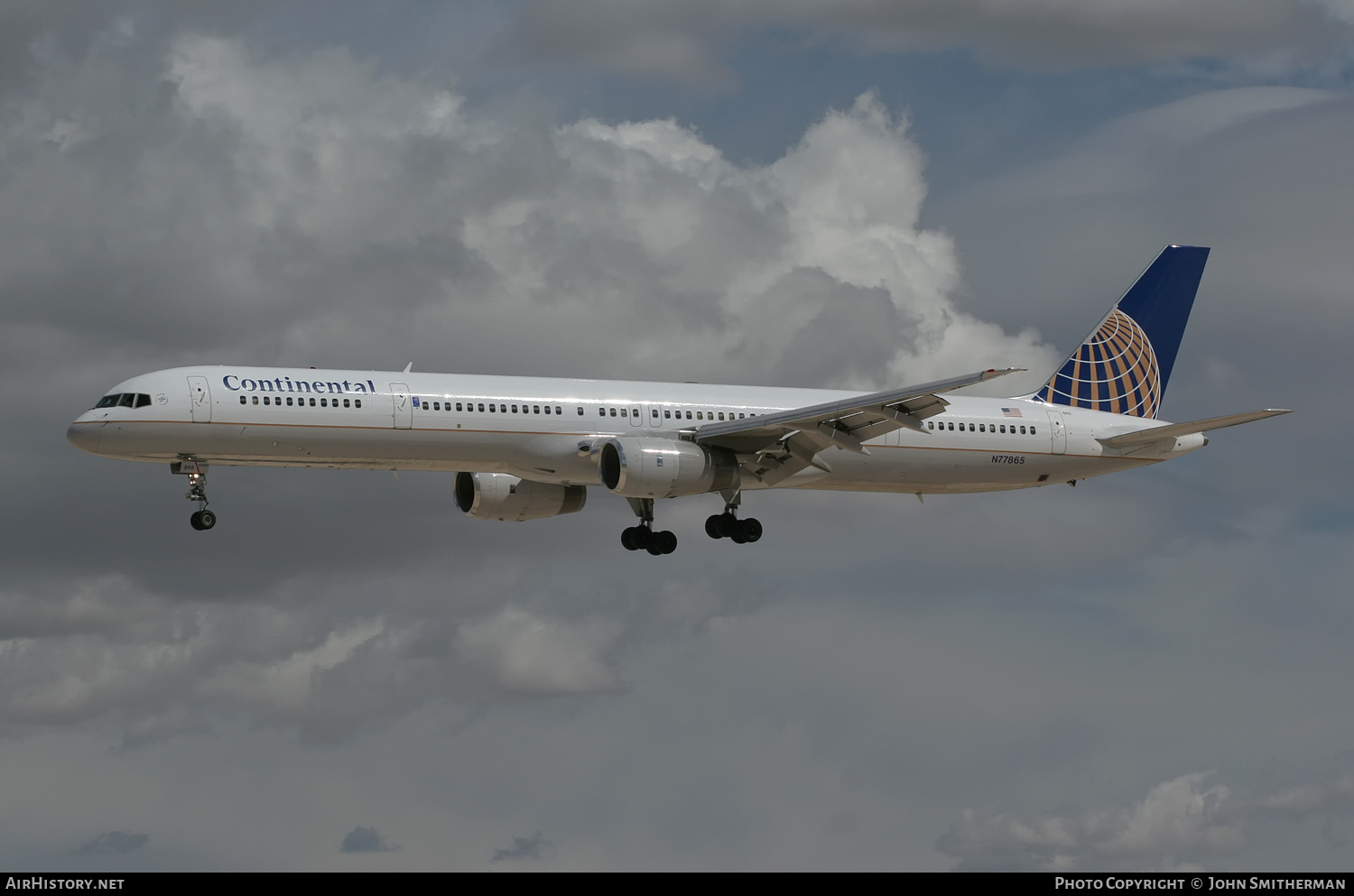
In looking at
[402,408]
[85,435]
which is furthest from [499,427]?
[85,435]

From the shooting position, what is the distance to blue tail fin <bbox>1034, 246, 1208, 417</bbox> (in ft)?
219

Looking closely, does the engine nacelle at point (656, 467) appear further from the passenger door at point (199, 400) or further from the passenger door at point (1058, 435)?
the passenger door at point (1058, 435)

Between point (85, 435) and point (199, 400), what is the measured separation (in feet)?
12.1

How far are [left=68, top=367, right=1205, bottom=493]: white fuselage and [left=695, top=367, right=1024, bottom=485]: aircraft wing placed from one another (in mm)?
1132

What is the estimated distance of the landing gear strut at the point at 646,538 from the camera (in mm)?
62906

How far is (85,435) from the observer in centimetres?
5306

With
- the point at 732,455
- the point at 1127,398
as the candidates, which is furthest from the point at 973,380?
the point at 1127,398

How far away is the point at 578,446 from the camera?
56781 millimetres

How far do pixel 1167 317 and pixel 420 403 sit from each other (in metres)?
32.1

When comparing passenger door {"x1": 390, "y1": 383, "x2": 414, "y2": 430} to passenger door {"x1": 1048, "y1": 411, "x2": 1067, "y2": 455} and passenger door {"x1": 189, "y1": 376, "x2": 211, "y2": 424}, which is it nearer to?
passenger door {"x1": 189, "y1": 376, "x2": 211, "y2": 424}

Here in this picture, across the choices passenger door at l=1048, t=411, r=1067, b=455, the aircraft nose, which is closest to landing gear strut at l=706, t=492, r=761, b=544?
passenger door at l=1048, t=411, r=1067, b=455

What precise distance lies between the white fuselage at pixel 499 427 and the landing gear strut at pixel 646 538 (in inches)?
192

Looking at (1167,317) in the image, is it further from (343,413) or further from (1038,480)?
(343,413)

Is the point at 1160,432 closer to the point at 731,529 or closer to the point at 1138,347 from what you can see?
the point at 1138,347
